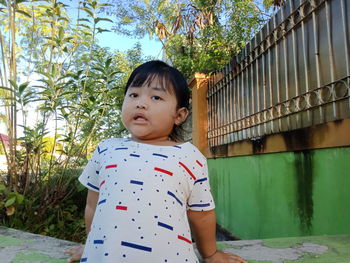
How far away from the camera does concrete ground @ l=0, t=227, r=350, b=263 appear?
133 centimetres

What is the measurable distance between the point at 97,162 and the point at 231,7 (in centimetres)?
Result: 822

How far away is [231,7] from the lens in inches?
332

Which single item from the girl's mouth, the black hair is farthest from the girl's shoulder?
the black hair

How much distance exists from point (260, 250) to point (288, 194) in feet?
3.56

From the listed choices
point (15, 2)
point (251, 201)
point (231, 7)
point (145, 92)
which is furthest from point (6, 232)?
point (231, 7)

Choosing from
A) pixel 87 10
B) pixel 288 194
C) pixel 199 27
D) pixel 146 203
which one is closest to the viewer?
pixel 146 203

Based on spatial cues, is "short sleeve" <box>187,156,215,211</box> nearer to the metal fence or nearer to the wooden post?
the metal fence

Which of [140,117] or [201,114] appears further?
[201,114]

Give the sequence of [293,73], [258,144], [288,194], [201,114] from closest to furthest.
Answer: [288,194], [293,73], [258,144], [201,114]

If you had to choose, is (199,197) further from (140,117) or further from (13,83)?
(13,83)

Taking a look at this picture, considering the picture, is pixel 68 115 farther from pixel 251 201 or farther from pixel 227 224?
pixel 227 224

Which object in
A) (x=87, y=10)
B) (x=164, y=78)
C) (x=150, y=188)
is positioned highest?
(x=87, y=10)

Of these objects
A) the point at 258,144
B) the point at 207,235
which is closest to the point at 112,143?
the point at 207,235

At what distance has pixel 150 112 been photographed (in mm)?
1183
